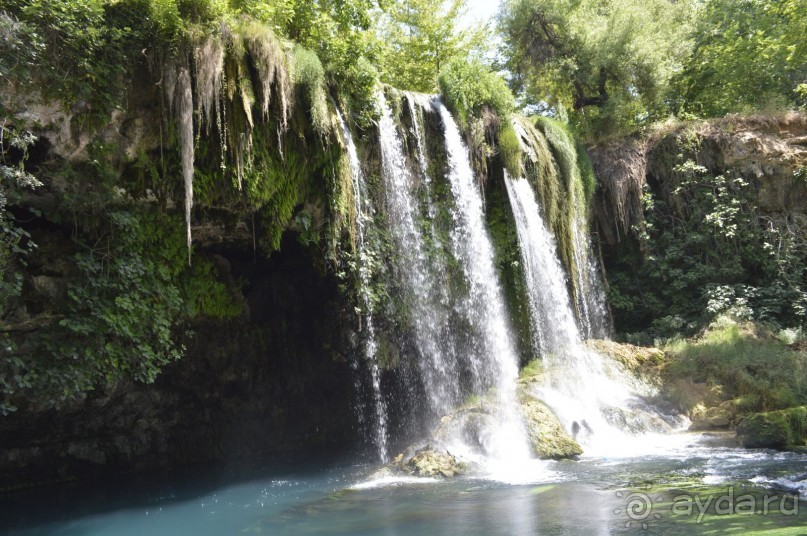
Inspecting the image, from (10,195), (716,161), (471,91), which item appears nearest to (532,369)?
(471,91)

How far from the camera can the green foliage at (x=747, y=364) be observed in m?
10.4

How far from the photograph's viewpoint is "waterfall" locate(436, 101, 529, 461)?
39.0 feet

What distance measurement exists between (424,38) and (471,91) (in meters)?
10.8

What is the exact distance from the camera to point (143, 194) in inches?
332

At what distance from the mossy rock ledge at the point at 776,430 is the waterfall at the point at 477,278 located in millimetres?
3914

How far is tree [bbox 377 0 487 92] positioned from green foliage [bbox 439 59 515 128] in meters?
8.57

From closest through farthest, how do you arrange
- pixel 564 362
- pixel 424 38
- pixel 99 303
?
pixel 99 303 < pixel 564 362 < pixel 424 38

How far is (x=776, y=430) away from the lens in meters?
8.55

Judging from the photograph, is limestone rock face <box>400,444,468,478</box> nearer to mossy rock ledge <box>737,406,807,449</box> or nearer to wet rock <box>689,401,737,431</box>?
mossy rock ledge <box>737,406,807,449</box>

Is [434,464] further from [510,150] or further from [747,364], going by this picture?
[510,150]

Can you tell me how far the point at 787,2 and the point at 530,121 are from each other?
8.33m

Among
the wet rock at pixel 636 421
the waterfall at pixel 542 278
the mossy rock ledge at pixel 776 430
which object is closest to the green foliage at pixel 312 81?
the waterfall at pixel 542 278

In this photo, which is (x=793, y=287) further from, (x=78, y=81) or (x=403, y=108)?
(x=78, y=81)

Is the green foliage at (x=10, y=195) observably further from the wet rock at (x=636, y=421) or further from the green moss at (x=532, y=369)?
the wet rock at (x=636, y=421)
